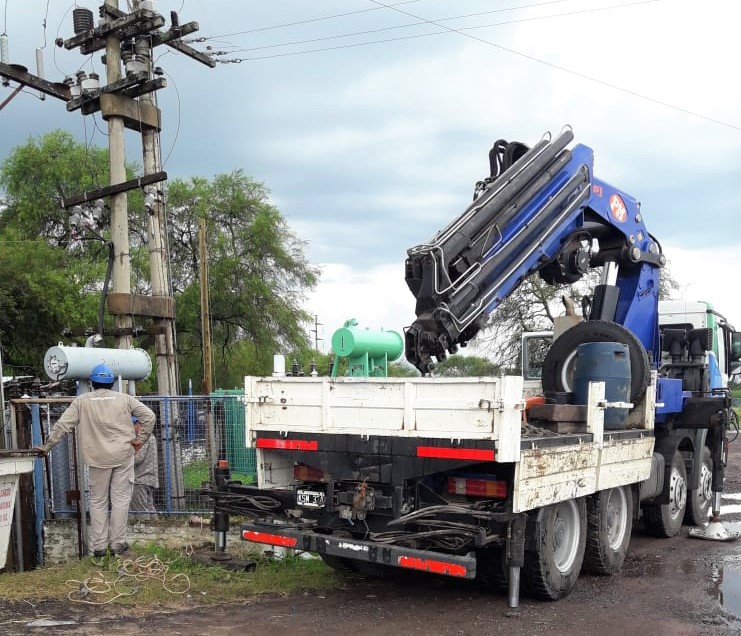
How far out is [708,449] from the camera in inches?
408

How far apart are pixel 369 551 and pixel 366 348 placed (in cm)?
186

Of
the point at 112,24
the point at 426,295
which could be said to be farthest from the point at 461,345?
the point at 112,24

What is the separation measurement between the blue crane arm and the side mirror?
209cm

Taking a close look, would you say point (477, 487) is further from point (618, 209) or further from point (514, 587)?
point (618, 209)

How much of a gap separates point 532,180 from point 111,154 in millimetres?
6271

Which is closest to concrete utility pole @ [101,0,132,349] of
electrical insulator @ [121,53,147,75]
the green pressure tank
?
electrical insulator @ [121,53,147,75]

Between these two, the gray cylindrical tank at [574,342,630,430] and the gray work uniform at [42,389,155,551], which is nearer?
the gray work uniform at [42,389,155,551]

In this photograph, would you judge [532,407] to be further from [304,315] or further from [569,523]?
[304,315]

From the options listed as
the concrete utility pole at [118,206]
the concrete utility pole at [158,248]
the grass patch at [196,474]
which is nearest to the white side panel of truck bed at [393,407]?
the grass patch at [196,474]

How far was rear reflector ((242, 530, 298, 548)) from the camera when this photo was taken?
21.0 feet

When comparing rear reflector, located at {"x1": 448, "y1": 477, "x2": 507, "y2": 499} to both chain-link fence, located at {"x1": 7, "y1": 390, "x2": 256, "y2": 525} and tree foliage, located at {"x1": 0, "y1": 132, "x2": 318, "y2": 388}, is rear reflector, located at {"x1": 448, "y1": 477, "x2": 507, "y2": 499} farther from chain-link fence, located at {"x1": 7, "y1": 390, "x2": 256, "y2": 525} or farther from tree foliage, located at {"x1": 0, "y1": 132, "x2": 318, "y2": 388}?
tree foliage, located at {"x1": 0, "y1": 132, "x2": 318, "y2": 388}

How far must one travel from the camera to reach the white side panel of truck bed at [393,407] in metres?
5.64

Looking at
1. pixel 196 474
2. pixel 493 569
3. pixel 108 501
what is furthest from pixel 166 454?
pixel 493 569

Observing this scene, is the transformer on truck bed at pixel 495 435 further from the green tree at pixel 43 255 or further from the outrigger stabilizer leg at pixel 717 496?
the green tree at pixel 43 255
